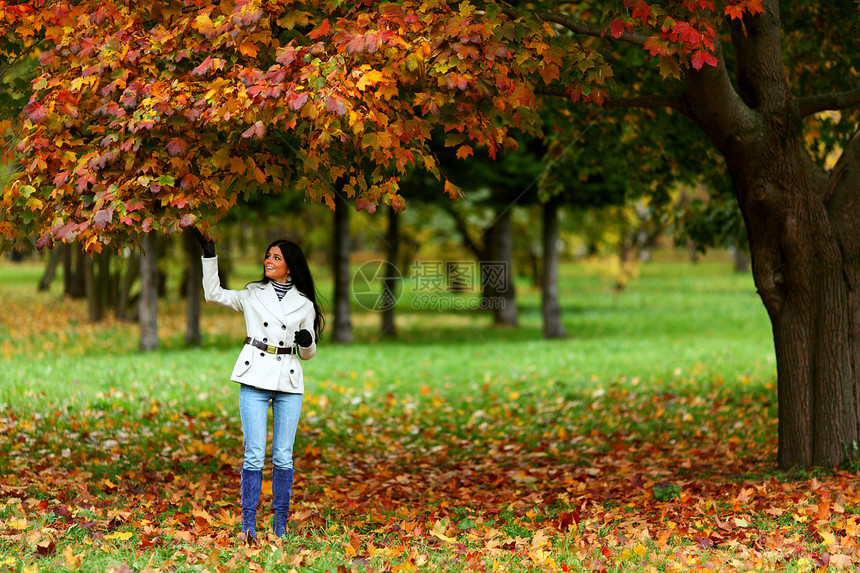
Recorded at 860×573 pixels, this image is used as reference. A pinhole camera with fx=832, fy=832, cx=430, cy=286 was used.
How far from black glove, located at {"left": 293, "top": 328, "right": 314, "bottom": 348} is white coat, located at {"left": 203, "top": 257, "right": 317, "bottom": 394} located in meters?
0.03

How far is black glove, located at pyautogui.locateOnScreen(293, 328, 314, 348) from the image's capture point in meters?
4.84

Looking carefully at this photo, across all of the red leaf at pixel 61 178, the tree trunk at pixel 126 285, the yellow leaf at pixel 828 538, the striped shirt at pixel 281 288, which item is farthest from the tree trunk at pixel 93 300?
the yellow leaf at pixel 828 538

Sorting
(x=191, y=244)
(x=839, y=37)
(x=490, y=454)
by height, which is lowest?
(x=490, y=454)

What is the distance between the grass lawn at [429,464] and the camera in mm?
4598

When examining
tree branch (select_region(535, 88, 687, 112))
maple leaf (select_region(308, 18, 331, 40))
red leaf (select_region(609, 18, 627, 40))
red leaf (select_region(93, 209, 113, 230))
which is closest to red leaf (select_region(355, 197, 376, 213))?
maple leaf (select_region(308, 18, 331, 40))

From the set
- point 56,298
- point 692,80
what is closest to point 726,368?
point 692,80

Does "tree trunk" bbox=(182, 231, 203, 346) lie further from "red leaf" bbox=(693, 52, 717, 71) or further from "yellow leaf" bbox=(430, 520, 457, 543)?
"red leaf" bbox=(693, 52, 717, 71)

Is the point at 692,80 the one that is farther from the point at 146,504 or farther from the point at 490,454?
the point at 146,504

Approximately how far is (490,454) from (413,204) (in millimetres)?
12400

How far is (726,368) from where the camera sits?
1292 cm

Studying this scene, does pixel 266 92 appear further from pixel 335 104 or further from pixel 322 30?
pixel 322 30

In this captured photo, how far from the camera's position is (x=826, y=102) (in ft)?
21.2

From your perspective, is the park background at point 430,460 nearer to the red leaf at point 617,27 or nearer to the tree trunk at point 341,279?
the tree trunk at point 341,279

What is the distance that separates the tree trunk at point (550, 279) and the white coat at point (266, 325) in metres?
14.8
